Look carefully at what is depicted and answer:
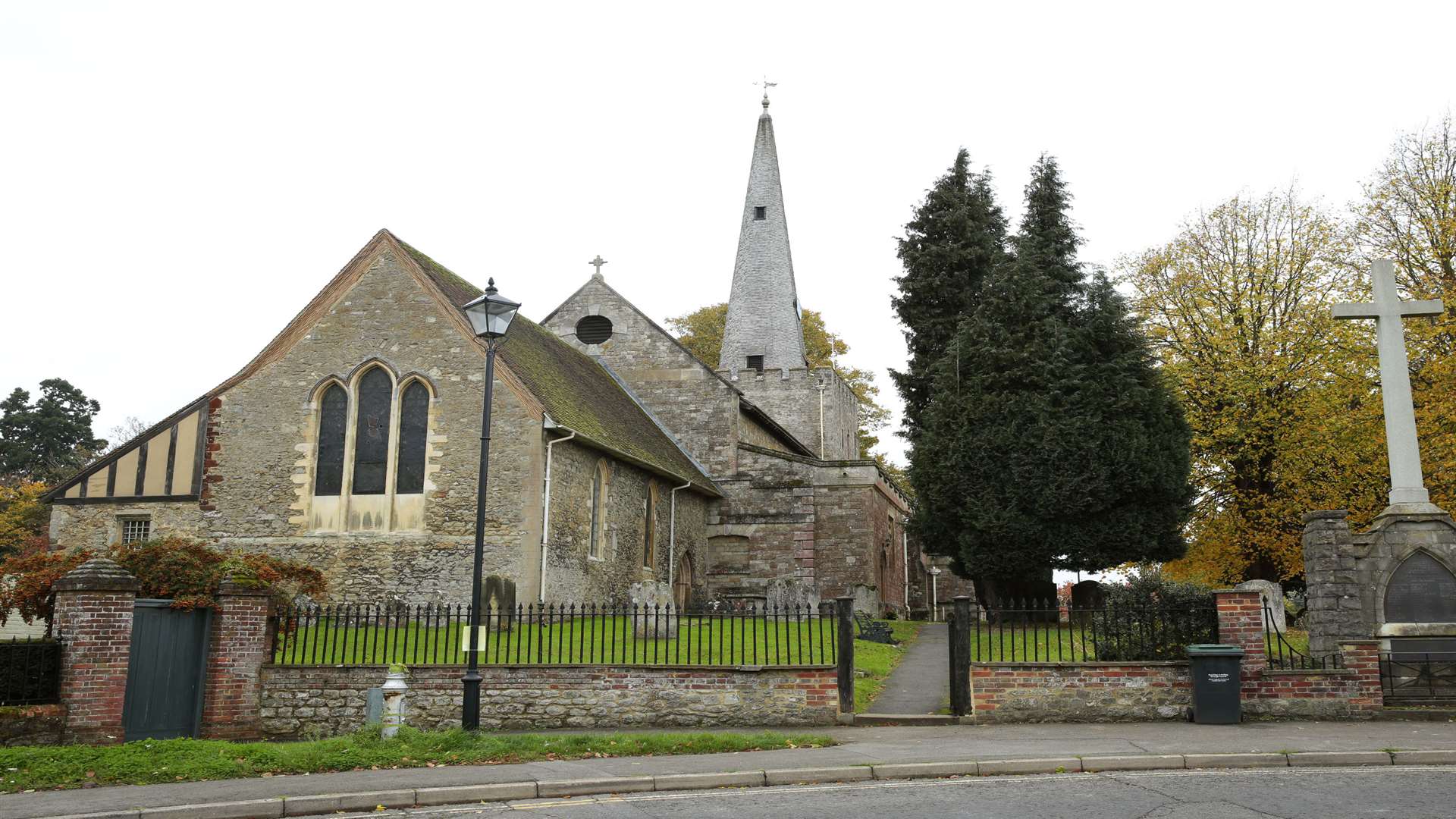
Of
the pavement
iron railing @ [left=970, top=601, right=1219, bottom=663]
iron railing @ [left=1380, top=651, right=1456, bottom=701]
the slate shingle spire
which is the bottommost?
the pavement

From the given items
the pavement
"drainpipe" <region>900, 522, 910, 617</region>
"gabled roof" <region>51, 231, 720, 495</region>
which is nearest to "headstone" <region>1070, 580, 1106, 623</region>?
"gabled roof" <region>51, 231, 720, 495</region>

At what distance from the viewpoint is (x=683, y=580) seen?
28.7 meters

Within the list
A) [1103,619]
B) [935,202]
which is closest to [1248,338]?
[935,202]

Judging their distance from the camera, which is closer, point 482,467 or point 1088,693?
point 482,467

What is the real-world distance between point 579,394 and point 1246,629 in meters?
16.3

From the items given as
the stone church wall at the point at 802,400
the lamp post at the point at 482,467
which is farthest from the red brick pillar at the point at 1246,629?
the stone church wall at the point at 802,400

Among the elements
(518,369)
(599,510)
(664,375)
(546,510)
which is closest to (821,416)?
(664,375)

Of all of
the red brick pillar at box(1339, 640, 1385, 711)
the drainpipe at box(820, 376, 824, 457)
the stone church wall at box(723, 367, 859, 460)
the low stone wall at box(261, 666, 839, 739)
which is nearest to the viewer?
the red brick pillar at box(1339, 640, 1385, 711)

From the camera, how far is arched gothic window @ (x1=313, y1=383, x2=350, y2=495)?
21.1m

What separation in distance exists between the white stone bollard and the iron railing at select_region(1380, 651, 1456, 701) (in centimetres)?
1173

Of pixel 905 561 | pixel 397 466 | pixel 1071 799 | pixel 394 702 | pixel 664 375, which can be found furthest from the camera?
pixel 905 561

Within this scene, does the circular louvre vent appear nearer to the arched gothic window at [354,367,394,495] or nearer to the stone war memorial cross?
the arched gothic window at [354,367,394,495]

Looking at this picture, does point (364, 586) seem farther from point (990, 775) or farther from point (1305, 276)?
point (1305, 276)

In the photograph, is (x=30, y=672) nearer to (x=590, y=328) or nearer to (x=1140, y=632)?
(x=1140, y=632)
